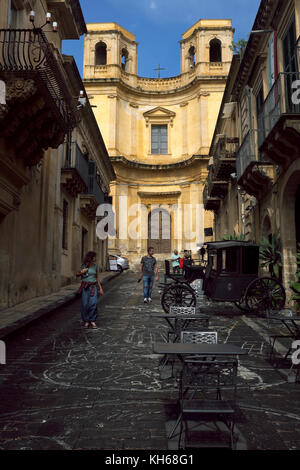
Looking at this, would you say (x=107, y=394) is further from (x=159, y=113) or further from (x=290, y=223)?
(x=159, y=113)

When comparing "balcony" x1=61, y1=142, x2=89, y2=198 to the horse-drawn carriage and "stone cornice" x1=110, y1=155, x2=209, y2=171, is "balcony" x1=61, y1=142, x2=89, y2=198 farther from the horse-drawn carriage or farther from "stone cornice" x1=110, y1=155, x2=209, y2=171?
"stone cornice" x1=110, y1=155, x2=209, y2=171

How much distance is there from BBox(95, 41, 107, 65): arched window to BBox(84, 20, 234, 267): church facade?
9 centimetres

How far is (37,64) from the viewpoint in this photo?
9.38 metres

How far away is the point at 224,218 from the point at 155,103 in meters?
18.0

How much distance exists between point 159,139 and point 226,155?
19724mm

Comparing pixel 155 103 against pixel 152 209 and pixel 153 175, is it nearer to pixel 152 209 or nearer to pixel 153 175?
pixel 153 175

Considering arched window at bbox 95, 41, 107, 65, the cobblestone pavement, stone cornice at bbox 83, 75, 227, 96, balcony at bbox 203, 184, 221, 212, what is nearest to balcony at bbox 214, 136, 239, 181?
balcony at bbox 203, 184, 221, 212

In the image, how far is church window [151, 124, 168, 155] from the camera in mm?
37031

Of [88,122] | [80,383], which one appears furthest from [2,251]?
[88,122]

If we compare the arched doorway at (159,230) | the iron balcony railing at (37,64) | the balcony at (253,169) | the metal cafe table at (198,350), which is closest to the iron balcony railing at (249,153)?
the balcony at (253,169)

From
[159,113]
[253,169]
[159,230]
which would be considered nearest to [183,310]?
[253,169]

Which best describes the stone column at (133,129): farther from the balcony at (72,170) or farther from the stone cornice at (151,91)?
the balcony at (72,170)

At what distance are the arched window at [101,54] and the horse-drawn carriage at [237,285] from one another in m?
31.5

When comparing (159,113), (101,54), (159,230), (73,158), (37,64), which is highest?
(101,54)
